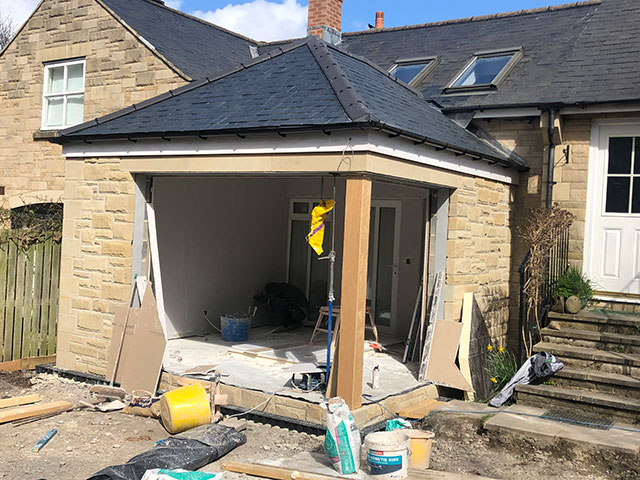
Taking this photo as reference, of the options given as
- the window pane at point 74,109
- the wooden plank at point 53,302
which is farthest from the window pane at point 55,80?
the wooden plank at point 53,302

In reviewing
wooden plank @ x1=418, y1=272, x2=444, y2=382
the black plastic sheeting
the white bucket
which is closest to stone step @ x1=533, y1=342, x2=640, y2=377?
wooden plank @ x1=418, y1=272, x2=444, y2=382

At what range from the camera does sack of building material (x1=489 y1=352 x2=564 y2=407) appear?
823cm

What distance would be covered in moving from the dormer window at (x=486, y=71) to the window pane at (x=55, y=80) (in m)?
7.63

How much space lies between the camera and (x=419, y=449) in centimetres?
606

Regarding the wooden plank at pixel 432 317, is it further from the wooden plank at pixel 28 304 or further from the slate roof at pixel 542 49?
the wooden plank at pixel 28 304

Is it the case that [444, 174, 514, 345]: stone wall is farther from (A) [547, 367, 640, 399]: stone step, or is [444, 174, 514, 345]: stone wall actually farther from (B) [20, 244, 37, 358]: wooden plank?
(B) [20, 244, 37, 358]: wooden plank

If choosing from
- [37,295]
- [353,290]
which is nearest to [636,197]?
[353,290]

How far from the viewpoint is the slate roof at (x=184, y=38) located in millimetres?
12430

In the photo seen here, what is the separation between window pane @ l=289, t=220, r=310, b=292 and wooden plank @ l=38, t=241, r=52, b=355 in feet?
15.3

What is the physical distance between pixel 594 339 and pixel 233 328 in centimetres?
529

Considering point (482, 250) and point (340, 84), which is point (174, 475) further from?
point (482, 250)

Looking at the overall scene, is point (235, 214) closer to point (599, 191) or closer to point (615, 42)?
point (599, 191)

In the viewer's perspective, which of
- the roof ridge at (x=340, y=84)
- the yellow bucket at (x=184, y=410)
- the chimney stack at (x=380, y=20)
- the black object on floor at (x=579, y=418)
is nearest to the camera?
the roof ridge at (x=340, y=84)

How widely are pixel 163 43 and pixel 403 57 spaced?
4.83 meters
